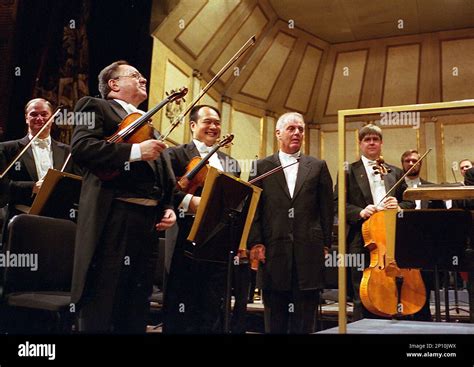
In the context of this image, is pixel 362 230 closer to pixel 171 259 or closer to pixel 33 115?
pixel 171 259

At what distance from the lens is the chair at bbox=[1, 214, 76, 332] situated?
2.02 meters

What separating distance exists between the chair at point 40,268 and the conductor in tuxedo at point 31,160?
534 millimetres

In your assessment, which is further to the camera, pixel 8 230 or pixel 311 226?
pixel 311 226

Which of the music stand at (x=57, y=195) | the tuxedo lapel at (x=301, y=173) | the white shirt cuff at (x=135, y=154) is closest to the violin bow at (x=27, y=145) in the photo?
the music stand at (x=57, y=195)

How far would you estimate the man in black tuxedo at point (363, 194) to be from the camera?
287cm

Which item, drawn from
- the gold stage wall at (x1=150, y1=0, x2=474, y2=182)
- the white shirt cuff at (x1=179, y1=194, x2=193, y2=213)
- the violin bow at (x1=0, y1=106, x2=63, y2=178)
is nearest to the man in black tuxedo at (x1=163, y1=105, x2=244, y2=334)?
the white shirt cuff at (x1=179, y1=194, x2=193, y2=213)

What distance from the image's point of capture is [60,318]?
2.16 m

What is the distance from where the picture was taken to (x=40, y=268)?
218 centimetres

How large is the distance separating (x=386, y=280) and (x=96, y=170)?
167 centimetres

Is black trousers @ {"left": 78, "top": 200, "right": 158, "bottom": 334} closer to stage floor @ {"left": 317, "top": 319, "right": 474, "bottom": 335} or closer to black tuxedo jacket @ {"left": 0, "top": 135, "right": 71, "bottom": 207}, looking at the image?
stage floor @ {"left": 317, "top": 319, "right": 474, "bottom": 335}

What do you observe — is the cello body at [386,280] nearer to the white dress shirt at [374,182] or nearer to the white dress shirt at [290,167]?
the white dress shirt at [374,182]

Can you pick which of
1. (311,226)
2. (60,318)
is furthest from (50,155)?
(311,226)

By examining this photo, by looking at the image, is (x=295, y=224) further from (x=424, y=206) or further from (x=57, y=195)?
(x=424, y=206)

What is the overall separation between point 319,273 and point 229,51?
5267 mm
